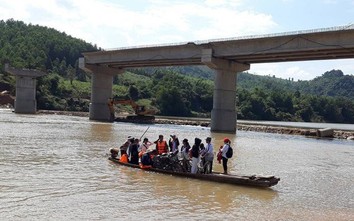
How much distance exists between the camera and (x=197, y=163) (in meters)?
18.1

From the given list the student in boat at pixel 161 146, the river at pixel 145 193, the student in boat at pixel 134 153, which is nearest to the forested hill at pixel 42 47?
the student in boat at pixel 134 153

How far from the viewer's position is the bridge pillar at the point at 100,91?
69.2m

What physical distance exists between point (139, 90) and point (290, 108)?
45777 mm

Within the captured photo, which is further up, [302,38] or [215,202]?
[302,38]

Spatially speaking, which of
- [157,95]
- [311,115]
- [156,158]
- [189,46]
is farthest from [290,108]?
[156,158]

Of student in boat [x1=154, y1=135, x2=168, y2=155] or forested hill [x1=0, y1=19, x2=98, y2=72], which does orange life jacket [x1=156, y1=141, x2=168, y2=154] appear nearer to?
student in boat [x1=154, y1=135, x2=168, y2=155]

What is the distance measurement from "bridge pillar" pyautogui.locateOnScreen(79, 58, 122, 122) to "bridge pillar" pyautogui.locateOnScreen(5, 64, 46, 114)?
12788 mm

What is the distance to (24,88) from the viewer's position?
78.2 meters

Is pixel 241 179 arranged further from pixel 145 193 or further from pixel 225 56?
pixel 225 56

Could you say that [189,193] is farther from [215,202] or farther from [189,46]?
[189,46]

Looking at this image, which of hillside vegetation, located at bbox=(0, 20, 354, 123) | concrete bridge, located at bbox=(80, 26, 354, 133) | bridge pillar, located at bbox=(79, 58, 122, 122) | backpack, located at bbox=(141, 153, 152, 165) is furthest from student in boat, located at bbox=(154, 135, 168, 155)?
hillside vegetation, located at bbox=(0, 20, 354, 123)

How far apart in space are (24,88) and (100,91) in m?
16.9

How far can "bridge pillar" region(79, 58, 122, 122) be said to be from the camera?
69.2m

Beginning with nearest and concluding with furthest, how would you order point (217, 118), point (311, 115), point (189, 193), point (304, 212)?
point (304, 212) < point (189, 193) < point (217, 118) < point (311, 115)
